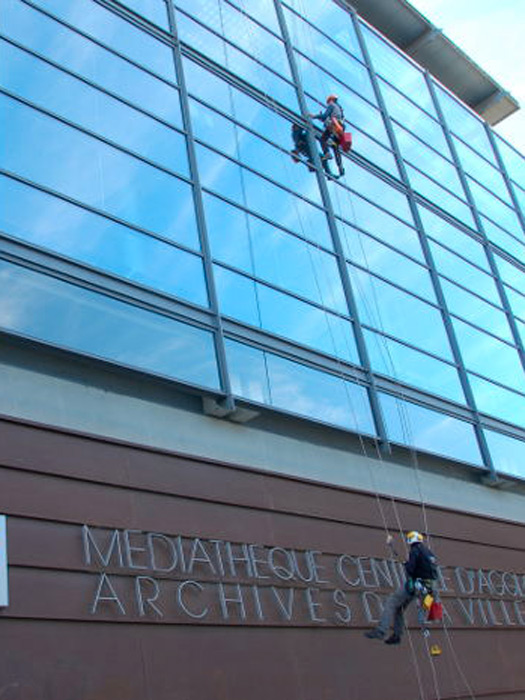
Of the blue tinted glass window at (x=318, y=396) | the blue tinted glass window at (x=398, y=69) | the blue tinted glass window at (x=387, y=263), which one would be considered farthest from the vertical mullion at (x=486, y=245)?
the blue tinted glass window at (x=318, y=396)

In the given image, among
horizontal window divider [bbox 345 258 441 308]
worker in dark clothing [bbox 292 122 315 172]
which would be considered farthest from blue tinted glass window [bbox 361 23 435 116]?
horizontal window divider [bbox 345 258 441 308]

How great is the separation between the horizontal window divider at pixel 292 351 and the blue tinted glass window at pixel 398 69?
11.9 m

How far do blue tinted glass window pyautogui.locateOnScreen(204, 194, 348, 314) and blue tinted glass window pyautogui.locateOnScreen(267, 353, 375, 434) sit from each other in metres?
1.73

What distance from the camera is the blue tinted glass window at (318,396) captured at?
48.9ft

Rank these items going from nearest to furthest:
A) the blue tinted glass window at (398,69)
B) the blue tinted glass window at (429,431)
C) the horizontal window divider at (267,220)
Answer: the horizontal window divider at (267,220) < the blue tinted glass window at (429,431) < the blue tinted glass window at (398,69)

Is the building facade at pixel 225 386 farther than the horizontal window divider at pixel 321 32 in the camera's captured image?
No

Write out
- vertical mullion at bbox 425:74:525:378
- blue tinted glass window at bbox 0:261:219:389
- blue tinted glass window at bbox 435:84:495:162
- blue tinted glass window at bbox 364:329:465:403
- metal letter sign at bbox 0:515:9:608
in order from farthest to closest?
blue tinted glass window at bbox 435:84:495:162 < vertical mullion at bbox 425:74:525:378 < blue tinted glass window at bbox 364:329:465:403 < blue tinted glass window at bbox 0:261:219:389 < metal letter sign at bbox 0:515:9:608

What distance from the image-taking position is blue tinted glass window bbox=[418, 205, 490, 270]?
74.1 feet

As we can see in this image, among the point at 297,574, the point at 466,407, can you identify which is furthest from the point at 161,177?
the point at 466,407

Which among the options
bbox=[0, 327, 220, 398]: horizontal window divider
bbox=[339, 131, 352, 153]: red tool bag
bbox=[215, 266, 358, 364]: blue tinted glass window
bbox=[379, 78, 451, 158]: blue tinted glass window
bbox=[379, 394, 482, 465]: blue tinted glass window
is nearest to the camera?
bbox=[0, 327, 220, 398]: horizontal window divider

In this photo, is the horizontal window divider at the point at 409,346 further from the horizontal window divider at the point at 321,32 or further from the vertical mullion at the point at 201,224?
the horizontal window divider at the point at 321,32

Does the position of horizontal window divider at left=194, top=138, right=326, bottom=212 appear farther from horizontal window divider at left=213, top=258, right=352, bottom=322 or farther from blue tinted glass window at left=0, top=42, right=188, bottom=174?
horizontal window divider at left=213, top=258, right=352, bottom=322

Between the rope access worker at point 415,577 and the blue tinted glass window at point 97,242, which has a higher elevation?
the blue tinted glass window at point 97,242

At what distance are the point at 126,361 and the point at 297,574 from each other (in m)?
4.00
